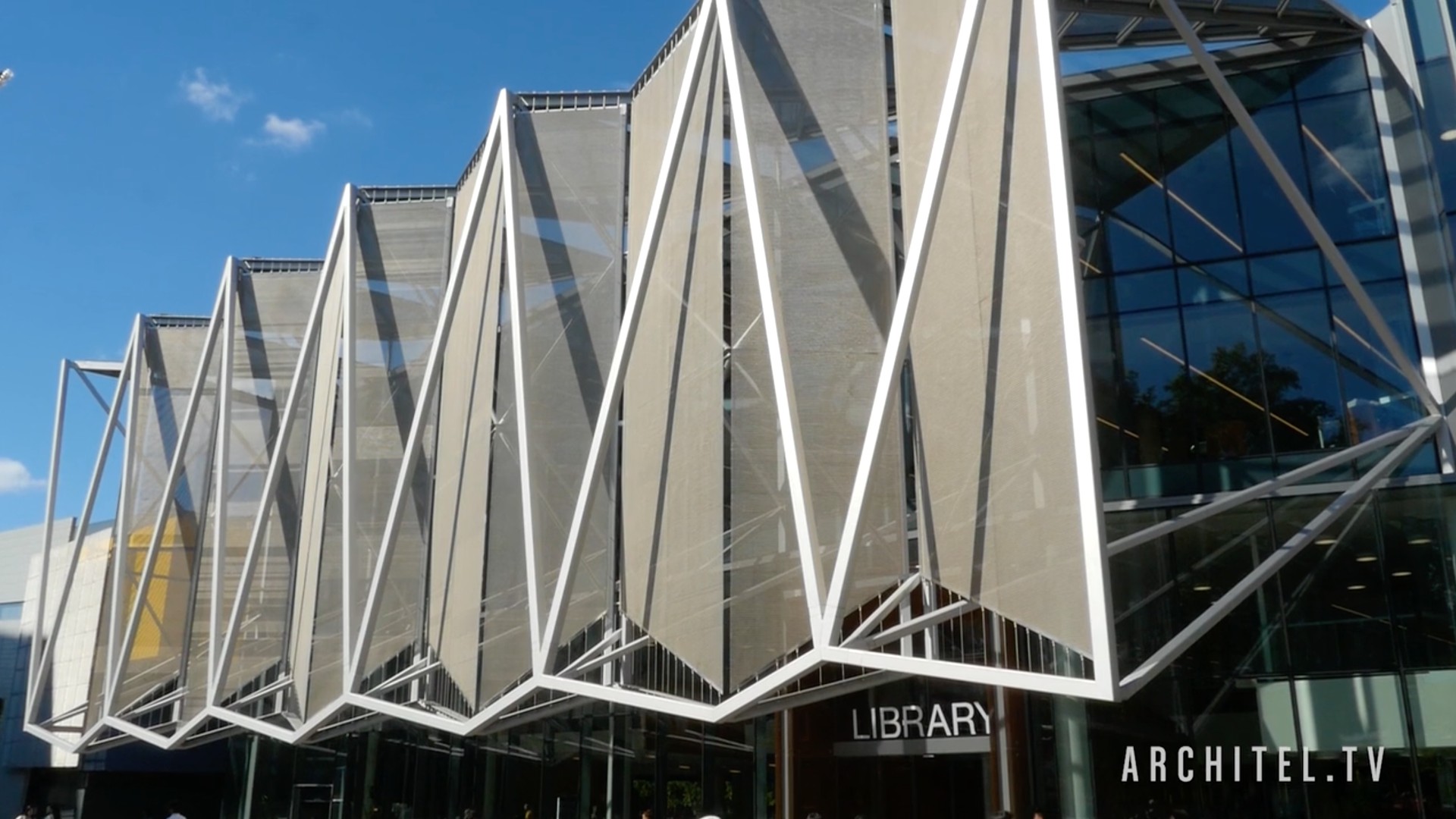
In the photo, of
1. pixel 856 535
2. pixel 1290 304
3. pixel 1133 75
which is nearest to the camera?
pixel 856 535

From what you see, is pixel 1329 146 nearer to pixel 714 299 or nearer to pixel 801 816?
pixel 714 299

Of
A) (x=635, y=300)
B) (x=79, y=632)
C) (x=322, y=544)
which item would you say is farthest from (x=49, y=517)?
(x=635, y=300)

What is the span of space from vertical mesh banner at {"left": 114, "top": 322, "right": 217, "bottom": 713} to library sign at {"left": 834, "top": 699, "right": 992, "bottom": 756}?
19274mm

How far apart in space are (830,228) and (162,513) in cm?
2164

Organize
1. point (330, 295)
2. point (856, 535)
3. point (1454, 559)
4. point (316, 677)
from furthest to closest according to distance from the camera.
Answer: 1. point (330, 295)
2. point (316, 677)
3. point (1454, 559)
4. point (856, 535)

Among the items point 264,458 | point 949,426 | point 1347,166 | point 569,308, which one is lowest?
point 949,426

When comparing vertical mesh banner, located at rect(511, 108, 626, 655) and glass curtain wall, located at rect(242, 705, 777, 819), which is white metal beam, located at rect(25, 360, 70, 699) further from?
vertical mesh banner, located at rect(511, 108, 626, 655)

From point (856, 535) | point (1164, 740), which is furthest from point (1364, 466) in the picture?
point (856, 535)

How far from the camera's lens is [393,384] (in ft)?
90.0

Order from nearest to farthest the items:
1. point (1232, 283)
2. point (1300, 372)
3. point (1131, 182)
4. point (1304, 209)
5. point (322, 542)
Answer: point (1304, 209) → point (1300, 372) → point (1232, 283) → point (1131, 182) → point (322, 542)

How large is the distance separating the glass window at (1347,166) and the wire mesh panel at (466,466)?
1375 centimetres

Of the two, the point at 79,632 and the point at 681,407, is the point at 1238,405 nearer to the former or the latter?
the point at 681,407

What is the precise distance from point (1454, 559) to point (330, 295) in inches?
896

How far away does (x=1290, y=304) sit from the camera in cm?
1905
